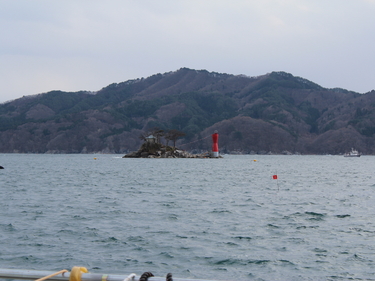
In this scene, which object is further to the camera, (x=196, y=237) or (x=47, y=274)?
(x=196, y=237)

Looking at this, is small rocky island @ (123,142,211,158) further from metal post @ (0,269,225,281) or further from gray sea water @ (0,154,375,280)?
metal post @ (0,269,225,281)

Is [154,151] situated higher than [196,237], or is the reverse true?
[154,151]

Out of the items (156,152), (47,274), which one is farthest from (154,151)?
(47,274)

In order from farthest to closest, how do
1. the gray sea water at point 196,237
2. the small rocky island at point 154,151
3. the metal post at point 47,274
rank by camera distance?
the small rocky island at point 154,151 → the gray sea water at point 196,237 → the metal post at point 47,274

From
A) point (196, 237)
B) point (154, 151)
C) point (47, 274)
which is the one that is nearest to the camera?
point (47, 274)

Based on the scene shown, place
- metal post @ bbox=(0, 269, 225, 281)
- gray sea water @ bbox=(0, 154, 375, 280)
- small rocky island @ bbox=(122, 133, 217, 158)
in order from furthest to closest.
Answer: small rocky island @ bbox=(122, 133, 217, 158), gray sea water @ bbox=(0, 154, 375, 280), metal post @ bbox=(0, 269, 225, 281)

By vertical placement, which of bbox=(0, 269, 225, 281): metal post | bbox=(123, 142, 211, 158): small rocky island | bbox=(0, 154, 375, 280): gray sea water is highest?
bbox=(123, 142, 211, 158): small rocky island

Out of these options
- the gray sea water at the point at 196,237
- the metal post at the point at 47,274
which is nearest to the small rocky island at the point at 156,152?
the gray sea water at the point at 196,237

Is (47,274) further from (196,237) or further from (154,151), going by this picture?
(154,151)

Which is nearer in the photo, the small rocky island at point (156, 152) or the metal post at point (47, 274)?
the metal post at point (47, 274)

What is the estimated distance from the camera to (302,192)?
4212 centimetres

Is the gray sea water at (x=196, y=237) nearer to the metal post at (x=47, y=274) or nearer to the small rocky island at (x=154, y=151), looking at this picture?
the metal post at (x=47, y=274)

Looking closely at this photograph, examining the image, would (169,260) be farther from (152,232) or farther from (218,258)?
(152,232)

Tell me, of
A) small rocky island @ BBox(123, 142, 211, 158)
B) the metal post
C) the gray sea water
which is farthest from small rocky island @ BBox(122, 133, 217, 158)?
the metal post
